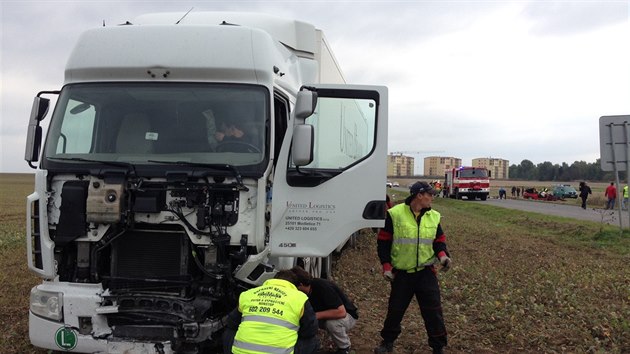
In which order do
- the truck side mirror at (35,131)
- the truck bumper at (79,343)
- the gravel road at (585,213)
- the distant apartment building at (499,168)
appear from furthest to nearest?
the distant apartment building at (499,168), the gravel road at (585,213), the truck side mirror at (35,131), the truck bumper at (79,343)

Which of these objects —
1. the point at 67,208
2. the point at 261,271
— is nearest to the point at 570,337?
the point at 261,271

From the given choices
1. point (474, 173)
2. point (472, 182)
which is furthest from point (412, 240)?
point (474, 173)

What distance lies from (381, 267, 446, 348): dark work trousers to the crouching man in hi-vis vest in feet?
4.68

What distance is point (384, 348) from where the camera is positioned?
203 inches

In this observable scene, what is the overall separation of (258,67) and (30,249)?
7.96 ft

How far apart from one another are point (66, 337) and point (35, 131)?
1.88 meters

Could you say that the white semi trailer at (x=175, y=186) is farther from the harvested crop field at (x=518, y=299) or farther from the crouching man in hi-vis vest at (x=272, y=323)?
the harvested crop field at (x=518, y=299)

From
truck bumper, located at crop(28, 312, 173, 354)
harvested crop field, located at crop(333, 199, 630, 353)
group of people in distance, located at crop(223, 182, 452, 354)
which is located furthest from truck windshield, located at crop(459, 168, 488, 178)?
truck bumper, located at crop(28, 312, 173, 354)

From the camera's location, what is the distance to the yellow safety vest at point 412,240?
499 cm

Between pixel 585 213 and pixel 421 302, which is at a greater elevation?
pixel 421 302

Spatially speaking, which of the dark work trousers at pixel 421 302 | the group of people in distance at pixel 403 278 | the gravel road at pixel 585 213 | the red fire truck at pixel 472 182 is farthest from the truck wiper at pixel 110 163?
the red fire truck at pixel 472 182

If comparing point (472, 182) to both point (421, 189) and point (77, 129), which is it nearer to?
point (421, 189)

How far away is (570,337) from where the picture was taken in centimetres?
547

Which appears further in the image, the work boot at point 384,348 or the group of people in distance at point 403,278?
the work boot at point 384,348
